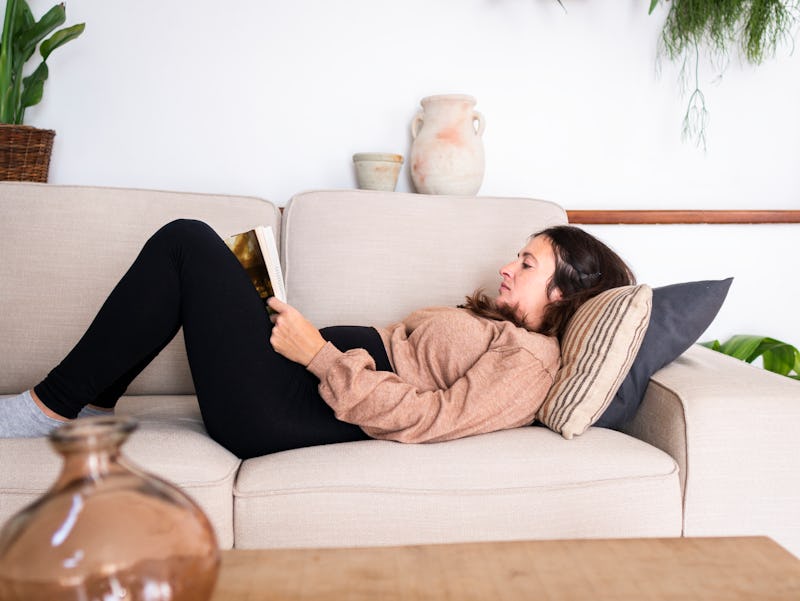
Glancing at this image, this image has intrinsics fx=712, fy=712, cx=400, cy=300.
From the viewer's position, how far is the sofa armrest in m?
1.23

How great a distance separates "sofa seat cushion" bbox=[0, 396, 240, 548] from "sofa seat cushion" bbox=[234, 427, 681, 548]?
0.03 metres

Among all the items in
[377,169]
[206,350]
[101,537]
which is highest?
[377,169]

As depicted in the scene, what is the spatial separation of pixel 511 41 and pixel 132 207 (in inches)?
49.9

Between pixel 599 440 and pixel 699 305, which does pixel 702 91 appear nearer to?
pixel 699 305

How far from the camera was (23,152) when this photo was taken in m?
1.92

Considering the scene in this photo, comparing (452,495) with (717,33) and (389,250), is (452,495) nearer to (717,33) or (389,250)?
(389,250)

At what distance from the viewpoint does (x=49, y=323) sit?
1590mm

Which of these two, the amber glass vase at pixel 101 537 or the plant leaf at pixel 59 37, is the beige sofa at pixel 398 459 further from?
the amber glass vase at pixel 101 537

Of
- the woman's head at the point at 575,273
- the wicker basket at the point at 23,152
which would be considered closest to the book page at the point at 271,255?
the woman's head at the point at 575,273

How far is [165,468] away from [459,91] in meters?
1.54

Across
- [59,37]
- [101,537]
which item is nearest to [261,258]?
[101,537]

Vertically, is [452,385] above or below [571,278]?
below

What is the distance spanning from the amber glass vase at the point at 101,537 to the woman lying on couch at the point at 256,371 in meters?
0.71

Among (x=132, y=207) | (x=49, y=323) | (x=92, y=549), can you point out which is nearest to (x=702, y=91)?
(x=132, y=207)
